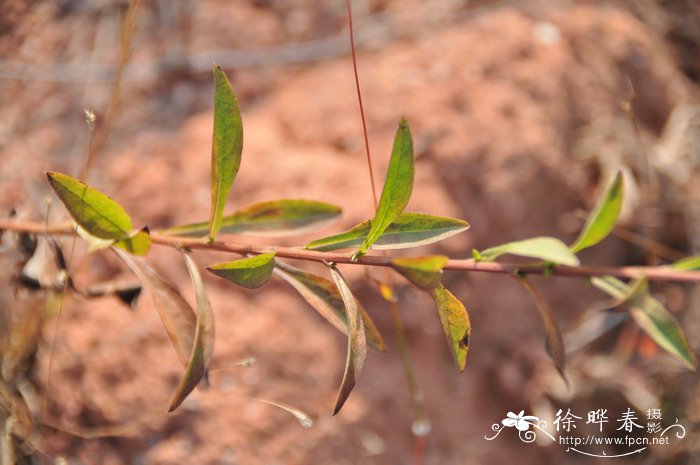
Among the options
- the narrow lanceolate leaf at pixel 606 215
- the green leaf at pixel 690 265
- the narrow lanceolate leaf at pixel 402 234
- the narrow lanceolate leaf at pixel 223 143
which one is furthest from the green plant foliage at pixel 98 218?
the green leaf at pixel 690 265

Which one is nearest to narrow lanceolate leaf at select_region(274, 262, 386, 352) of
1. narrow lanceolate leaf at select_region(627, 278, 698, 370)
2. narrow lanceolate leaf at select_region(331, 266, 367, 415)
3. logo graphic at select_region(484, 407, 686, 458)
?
narrow lanceolate leaf at select_region(331, 266, 367, 415)

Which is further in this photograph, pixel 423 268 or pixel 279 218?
pixel 279 218

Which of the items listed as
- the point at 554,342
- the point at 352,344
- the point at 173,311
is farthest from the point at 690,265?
the point at 173,311

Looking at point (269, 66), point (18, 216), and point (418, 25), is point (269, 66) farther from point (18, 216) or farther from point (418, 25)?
point (18, 216)

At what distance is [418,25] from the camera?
1791 millimetres

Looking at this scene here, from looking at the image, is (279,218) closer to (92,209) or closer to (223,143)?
(223,143)

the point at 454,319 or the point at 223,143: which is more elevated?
the point at 223,143

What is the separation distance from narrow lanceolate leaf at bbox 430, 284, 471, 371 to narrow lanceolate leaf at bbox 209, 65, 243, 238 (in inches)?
13.0

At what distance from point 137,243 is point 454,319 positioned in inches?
18.1

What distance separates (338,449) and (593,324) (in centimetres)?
85

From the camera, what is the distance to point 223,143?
0.88 meters

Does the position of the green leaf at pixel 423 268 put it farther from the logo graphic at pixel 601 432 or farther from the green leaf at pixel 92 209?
the logo graphic at pixel 601 432

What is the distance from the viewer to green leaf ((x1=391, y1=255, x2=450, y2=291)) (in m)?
0.75

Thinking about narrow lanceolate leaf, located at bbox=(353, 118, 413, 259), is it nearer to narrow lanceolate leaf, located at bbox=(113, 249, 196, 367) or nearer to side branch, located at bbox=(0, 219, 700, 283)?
side branch, located at bbox=(0, 219, 700, 283)
